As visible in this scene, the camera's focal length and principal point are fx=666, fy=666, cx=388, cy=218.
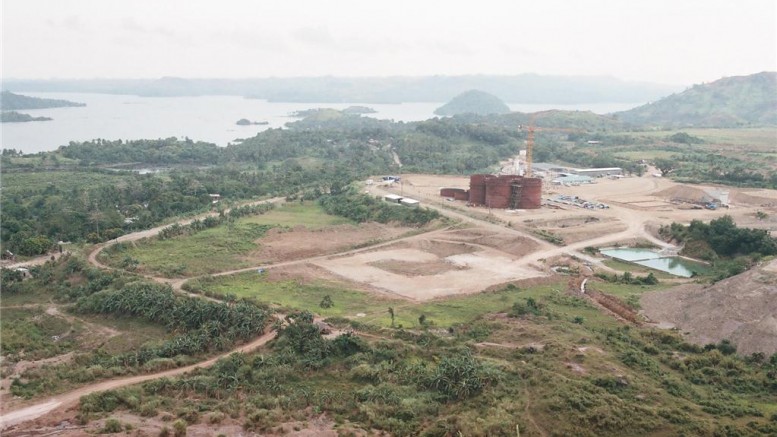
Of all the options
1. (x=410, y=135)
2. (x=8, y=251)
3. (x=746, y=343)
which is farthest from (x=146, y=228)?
(x=410, y=135)

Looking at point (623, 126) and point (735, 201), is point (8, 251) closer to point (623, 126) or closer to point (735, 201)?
point (735, 201)

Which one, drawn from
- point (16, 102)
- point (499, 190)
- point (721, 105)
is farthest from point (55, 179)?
point (721, 105)

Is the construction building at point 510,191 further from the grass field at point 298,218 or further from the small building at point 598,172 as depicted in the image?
the small building at point 598,172

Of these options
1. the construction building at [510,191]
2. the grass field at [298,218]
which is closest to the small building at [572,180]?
the construction building at [510,191]

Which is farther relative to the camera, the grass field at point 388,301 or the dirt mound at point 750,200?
the dirt mound at point 750,200

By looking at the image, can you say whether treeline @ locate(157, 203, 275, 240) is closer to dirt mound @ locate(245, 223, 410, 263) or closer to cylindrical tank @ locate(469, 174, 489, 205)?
dirt mound @ locate(245, 223, 410, 263)

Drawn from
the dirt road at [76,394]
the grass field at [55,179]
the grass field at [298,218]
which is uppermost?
the grass field at [55,179]

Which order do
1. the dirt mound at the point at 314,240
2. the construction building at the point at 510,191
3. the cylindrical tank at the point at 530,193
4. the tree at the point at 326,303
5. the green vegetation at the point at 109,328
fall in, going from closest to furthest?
1. the green vegetation at the point at 109,328
2. the tree at the point at 326,303
3. the dirt mound at the point at 314,240
4. the cylindrical tank at the point at 530,193
5. the construction building at the point at 510,191

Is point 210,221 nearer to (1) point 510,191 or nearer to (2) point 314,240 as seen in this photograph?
(2) point 314,240

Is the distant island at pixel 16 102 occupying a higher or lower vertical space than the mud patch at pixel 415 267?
higher
